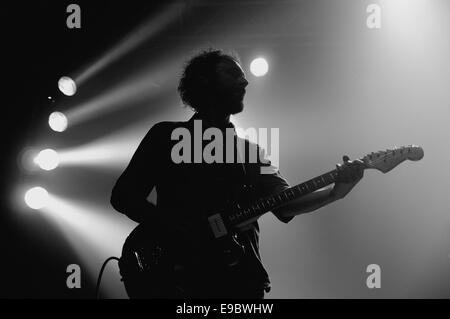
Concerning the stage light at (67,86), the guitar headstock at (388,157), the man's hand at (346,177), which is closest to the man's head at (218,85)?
the man's hand at (346,177)

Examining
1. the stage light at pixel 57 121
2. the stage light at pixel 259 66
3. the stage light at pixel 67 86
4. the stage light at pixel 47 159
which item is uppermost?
the stage light at pixel 259 66

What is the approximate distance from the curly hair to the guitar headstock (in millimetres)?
893

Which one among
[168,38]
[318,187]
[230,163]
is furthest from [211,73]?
[168,38]

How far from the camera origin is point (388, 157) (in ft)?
8.01

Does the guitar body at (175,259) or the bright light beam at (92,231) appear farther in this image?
the bright light beam at (92,231)

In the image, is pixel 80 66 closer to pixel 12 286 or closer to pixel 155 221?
pixel 12 286

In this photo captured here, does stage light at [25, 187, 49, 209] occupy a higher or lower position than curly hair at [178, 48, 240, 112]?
lower

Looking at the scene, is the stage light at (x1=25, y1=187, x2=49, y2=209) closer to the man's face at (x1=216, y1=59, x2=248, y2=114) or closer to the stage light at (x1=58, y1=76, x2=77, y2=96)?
the stage light at (x1=58, y1=76, x2=77, y2=96)

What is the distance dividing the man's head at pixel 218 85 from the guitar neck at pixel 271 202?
1.64 ft

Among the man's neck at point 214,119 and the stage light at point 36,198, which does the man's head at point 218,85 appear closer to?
the man's neck at point 214,119

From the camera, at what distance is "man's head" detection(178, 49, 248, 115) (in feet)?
7.92

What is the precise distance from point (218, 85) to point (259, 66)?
2.11 m

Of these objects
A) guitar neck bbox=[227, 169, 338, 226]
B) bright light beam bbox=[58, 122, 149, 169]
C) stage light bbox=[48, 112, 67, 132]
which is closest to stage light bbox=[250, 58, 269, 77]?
bright light beam bbox=[58, 122, 149, 169]

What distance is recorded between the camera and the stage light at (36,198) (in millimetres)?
3553
